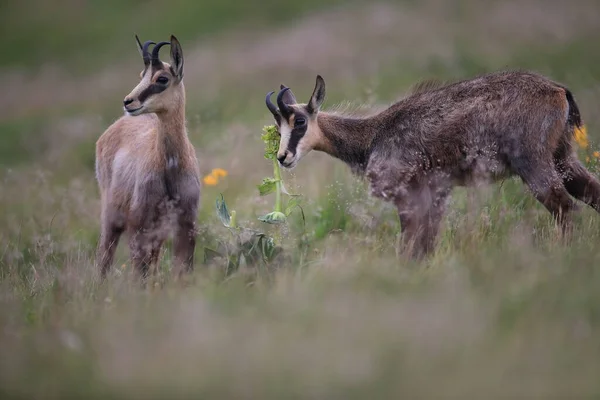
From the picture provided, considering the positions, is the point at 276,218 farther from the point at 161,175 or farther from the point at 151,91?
the point at 151,91

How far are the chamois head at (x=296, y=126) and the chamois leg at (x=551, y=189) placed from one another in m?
2.18

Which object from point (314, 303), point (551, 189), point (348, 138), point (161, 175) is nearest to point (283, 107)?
point (348, 138)

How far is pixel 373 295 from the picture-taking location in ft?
18.2

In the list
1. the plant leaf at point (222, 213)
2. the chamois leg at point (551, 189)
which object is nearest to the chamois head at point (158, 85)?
the plant leaf at point (222, 213)

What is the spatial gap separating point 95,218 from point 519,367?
8431mm

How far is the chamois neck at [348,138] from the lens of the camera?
8852mm

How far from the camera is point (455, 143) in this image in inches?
320

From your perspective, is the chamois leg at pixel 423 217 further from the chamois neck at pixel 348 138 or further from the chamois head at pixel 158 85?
the chamois head at pixel 158 85

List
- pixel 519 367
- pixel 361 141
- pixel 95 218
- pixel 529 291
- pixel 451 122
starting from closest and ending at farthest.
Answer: pixel 519 367
pixel 529 291
pixel 451 122
pixel 361 141
pixel 95 218

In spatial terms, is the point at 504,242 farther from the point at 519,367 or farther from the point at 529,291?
the point at 519,367

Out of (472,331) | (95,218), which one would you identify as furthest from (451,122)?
(95,218)

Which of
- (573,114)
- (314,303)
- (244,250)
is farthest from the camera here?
(573,114)

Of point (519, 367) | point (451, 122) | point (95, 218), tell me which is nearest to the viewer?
point (519, 367)

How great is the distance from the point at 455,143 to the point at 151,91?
3.09m
